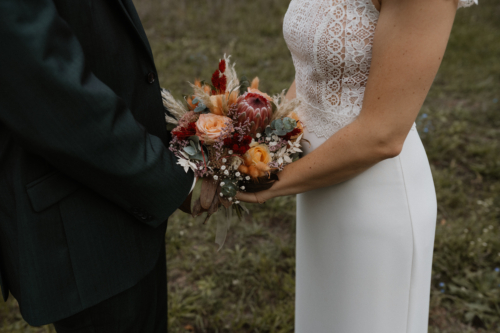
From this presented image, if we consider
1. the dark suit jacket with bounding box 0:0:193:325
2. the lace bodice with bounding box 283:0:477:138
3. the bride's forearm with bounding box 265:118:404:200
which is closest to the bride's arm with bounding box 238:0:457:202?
the bride's forearm with bounding box 265:118:404:200

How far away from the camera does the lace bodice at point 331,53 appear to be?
1372 mm

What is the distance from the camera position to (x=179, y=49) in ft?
22.0

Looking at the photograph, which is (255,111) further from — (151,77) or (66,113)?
(66,113)

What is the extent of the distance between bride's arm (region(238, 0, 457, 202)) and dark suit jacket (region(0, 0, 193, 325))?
0.58 meters

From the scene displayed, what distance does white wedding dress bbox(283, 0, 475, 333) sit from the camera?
1.42m

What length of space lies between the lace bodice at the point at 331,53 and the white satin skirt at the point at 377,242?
150 mm

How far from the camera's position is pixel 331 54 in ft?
4.68

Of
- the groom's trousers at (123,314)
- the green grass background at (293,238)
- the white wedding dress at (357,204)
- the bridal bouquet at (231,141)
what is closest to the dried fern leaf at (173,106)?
the bridal bouquet at (231,141)

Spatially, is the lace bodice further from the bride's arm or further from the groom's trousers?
the groom's trousers

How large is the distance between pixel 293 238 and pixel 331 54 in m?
2.31

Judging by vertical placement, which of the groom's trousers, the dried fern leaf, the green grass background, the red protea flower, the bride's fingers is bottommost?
the green grass background

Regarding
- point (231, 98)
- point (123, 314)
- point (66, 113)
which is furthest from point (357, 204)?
point (66, 113)

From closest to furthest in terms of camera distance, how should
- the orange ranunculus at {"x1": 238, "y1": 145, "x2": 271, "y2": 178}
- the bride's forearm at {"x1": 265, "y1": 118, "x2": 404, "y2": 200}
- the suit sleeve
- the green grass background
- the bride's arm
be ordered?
the suit sleeve, the bride's arm, the bride's forearm at {"x1": 265, "y1": 118, "x2": 404, "y2": 200}, the orange ranunculus at {"x1": 238, "y1": 145, "x2": 271, "y2": 178}, the green grass background

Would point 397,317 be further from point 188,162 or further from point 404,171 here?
point 188,162
